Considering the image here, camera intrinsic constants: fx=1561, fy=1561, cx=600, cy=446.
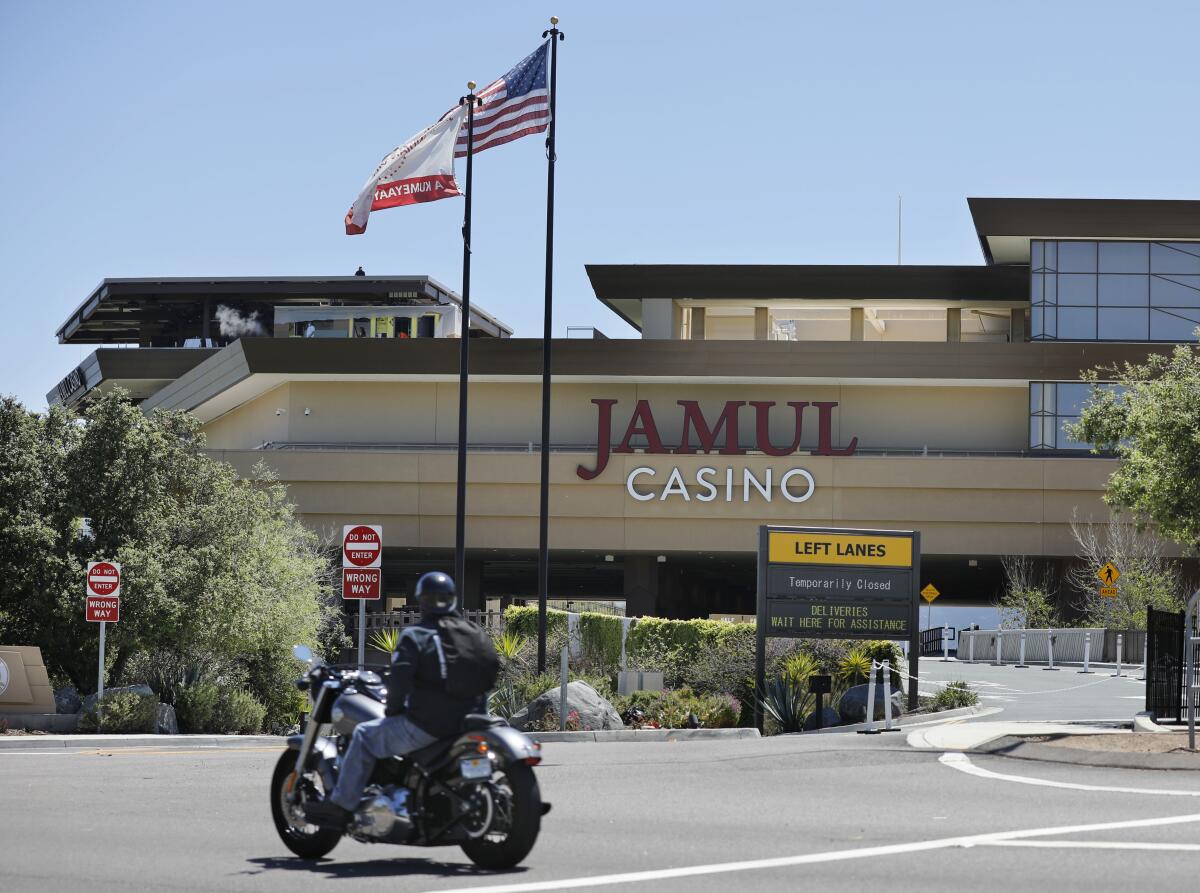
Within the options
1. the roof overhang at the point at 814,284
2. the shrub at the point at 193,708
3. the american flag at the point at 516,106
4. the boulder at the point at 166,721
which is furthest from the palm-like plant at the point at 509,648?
the roof overhang at the point at 814,284

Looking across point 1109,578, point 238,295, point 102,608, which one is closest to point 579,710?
point 102,608

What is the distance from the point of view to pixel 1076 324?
5528 cm

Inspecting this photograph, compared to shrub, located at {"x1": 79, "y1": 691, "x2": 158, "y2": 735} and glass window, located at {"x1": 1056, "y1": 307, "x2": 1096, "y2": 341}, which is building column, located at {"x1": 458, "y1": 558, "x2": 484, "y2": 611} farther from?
shrub, located at {"x1": 79, "y1": 691, "x2": 158, "y2": 735}

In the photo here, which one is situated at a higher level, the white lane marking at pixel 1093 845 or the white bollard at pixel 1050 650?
the white lane marking at pixel 1093 845

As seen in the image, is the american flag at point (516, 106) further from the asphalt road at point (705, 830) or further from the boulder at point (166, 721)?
the asphalt road at point (705, 830)

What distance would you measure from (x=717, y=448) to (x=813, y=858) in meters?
48.3

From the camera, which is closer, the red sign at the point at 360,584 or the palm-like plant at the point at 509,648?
the red sign at the point at 360,584

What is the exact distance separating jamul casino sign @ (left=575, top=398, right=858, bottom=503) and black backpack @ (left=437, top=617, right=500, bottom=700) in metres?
46.3

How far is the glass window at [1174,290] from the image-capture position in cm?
5475

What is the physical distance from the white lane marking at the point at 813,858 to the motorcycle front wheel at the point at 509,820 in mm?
379

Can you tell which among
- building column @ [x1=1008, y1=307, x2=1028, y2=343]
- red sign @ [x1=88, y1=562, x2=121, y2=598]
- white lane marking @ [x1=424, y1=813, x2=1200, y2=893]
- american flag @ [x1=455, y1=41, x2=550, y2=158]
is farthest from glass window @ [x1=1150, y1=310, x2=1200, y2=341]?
white lane marking @ [x1=424, y1=813, x2=1200, y2=893]

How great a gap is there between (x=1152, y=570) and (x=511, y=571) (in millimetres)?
30639

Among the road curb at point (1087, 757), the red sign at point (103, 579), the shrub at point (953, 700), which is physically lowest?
the shrub at point (953, 700)

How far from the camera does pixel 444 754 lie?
9.44m
